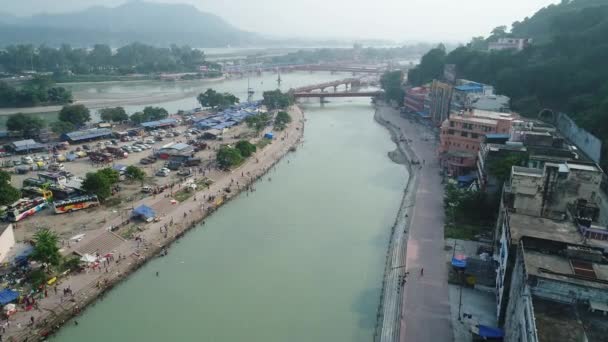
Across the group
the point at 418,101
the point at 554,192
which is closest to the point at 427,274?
the point at 554,192

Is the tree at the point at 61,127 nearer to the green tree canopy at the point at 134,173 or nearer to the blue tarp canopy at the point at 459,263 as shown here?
the green tree canopy at the point at 134,173

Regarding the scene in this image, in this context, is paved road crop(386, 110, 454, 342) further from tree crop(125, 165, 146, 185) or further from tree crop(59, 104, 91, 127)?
tree crop(59, 104, 91, 127)

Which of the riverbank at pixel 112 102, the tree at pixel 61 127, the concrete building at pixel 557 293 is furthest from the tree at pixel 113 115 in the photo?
the concrete building at pixel 557 293

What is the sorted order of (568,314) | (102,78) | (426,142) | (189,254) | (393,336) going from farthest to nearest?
(102,78) → (426,142) → (189,254) → (393,336) → (568,314)

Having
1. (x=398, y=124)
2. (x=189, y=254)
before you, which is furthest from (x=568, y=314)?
(x=398, y=124)

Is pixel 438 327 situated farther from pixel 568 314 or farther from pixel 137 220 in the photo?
pixel 137 220

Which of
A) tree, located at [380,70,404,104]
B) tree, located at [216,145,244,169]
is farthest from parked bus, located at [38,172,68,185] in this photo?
tree, located at [380,70,404,104]

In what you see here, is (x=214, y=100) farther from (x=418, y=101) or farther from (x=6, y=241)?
(x=6, y=241)
